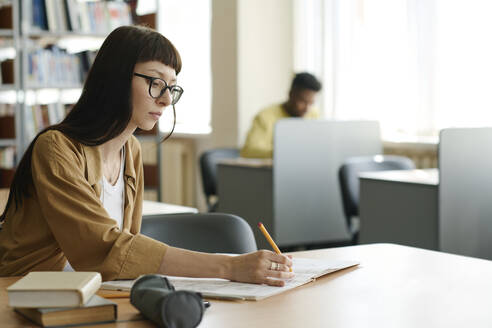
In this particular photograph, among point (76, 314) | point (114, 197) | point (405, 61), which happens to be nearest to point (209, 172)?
point (405, 61)

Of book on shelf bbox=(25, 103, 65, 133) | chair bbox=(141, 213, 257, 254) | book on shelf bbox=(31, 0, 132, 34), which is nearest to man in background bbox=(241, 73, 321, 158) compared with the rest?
book on shelf bbox=(31, 0, 132, 34)

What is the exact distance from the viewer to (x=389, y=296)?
1.30 metres

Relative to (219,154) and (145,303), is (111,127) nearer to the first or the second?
(145,303)

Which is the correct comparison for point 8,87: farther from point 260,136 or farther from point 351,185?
point 351,185

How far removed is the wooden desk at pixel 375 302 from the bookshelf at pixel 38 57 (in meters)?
3.35

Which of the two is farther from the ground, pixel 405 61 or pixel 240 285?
pixel 405 61

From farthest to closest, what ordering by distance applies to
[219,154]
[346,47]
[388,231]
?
[346,47], [219,154], [388,231]

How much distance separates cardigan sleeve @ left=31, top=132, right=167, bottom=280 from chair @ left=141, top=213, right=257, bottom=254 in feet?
1.15

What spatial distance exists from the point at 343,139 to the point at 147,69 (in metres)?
3.08

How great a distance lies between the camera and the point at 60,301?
105 cm

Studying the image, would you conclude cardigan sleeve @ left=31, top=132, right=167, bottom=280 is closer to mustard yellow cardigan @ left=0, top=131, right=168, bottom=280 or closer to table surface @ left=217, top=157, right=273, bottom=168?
mustard yellow cardigan @ left=0, top=131, right=168, bottom=280

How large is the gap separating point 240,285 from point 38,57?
3.70 m

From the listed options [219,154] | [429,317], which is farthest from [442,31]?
[429,317]

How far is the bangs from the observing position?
5.18 ft
